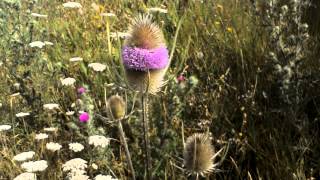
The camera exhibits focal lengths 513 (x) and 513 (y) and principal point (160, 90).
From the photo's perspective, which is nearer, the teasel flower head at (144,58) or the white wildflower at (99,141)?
the teasel flower head at (144,58)

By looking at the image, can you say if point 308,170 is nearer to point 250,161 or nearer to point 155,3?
point 250,161

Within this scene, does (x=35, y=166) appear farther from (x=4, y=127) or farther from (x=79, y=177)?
(x=4, y=127)

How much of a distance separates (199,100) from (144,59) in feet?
3.30

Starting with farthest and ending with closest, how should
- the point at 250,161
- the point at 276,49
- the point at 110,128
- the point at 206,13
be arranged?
1. the point at 206,13
2. the point at 110,128
3. the point at 276,49
4. the point at 250,161

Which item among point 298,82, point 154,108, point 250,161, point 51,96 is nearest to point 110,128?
point 154,108

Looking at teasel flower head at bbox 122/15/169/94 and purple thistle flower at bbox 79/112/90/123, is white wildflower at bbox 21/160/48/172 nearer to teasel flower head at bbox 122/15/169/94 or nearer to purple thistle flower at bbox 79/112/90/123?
purple thistle flower at bbox 79/112/90/123

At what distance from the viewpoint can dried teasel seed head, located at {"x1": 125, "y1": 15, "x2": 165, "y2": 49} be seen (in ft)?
6.73

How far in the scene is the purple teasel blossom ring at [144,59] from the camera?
2023 mm

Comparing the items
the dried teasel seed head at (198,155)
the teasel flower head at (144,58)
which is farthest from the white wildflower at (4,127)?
the dried teasel seed head at (198,155)

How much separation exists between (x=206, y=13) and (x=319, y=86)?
137 cm

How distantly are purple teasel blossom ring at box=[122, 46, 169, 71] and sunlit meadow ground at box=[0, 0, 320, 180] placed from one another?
5cm

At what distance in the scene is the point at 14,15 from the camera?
4395mm

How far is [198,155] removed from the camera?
191cm

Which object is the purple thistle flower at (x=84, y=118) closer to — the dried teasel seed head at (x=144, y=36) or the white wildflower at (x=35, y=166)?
the white wildflower at (x=35, y=166)
